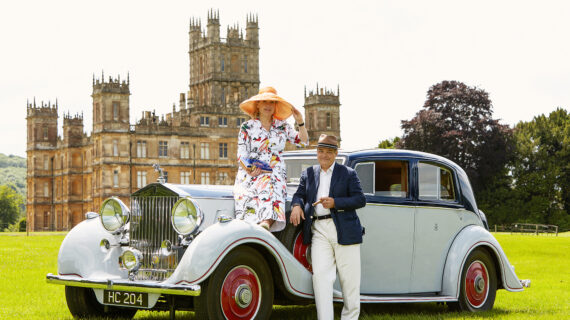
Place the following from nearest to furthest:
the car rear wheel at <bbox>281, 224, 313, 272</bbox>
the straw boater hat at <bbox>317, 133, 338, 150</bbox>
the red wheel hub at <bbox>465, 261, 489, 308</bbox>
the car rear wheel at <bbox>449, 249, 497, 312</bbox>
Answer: the straw boater hat at <bbox>317, 133, 338, 150</bbox> → the car rear wheel at <bbox>281, 224, 313, 272</bbox> → the car rear wheel at <bbox>449, 249, 497, 312</bbox> → the red wheel hub at <bbox>465, 261, 489, 308</bbox>

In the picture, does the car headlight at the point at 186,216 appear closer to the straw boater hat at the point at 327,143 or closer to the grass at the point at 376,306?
the straw boater hat at the point at 327,143

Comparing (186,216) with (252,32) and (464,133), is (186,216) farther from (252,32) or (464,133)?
(252,32)

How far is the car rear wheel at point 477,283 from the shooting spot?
951 centimetres

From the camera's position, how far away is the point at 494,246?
9.92 meters

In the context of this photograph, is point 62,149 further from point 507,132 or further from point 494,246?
point 494,246

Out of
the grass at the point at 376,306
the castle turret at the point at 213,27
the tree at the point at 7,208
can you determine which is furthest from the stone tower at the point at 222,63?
the grass at the point at 376,306

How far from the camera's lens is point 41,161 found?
321ft

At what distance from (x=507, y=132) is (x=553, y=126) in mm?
6722

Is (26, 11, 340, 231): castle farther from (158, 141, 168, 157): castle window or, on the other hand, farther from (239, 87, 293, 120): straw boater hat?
(239, 87, 293, 120): straw boater hat

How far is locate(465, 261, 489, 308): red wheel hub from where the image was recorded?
9625mm

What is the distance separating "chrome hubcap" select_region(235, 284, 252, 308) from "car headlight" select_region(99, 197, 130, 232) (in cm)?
160

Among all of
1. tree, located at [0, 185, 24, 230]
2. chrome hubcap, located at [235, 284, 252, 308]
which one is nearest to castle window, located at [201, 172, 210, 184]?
tree, located at [0, 185, 24, 230]

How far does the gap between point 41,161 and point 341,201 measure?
3746 inches

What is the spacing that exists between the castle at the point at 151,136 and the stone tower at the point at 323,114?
12 centimetres
